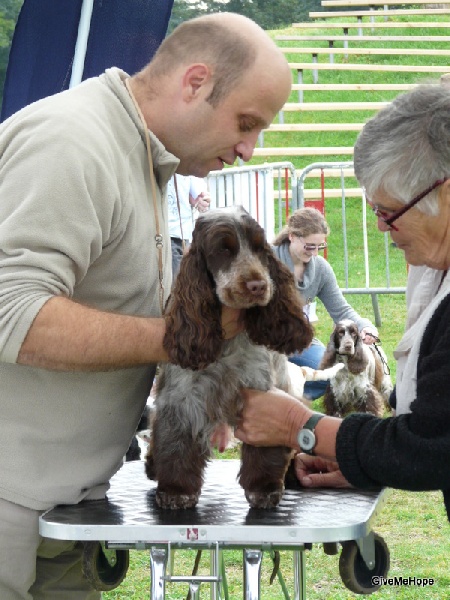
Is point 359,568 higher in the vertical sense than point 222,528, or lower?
lower

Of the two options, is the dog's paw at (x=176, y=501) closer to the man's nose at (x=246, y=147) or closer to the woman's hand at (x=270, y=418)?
the woman's hand at (x=270, y=418)

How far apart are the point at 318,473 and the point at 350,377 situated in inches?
201

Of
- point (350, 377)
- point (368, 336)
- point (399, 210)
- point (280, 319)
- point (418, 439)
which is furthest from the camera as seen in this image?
point (368, 336)

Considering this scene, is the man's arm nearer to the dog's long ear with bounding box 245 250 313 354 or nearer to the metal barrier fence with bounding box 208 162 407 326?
the dog's long ear with bounding box 245 250 313 354

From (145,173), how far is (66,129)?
0.99 feet

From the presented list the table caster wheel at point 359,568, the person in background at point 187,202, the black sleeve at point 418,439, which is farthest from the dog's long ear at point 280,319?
the person in background at point 187,202

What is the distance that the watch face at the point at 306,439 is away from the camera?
2.40 metres

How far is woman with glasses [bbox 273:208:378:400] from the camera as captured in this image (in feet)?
26.2

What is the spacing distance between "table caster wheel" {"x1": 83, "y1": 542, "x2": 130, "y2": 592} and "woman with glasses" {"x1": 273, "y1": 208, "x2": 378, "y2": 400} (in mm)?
5445

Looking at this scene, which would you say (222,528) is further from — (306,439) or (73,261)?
(73,261)

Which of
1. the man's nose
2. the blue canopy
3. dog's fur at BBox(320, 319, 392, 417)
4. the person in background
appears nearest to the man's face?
the man's nose

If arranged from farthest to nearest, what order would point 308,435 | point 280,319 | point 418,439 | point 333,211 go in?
point 333,211, point 280,319, point 308,435, point 418,439

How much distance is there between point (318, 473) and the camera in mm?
2803

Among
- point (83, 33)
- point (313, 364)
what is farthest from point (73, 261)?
point (313, 364)
